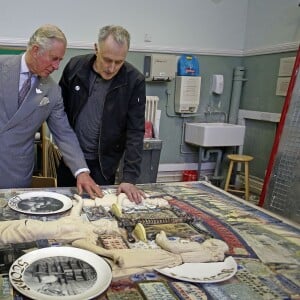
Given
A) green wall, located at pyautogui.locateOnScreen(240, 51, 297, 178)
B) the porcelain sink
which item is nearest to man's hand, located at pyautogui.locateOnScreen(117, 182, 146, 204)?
the porcelain sink

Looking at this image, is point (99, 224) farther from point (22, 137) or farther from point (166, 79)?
point (166, 79)

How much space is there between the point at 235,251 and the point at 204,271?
0.16m

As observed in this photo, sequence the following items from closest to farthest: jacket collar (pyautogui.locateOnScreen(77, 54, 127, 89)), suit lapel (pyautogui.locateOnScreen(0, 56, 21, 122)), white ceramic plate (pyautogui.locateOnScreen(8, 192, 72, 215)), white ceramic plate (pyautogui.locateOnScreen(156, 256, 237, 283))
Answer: white ceramic plate (pyautogui.locateOnScreen(156, 256, 237, 283)), white ceramic plate (pyautogui.locateOnScreen(8, 192, 72, 215)), suit lapel (pyautogui.locateOnScreen(0, 56, 21, 122)), jacket collar (pyautogui.locateOnScreen(77, 54, 127, 89))

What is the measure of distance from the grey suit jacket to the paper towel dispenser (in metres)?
2.05

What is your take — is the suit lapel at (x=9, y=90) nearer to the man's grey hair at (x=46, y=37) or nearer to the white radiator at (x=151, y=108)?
the man's grey hair at (x=46, y=37)

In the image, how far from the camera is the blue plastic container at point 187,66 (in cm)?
370

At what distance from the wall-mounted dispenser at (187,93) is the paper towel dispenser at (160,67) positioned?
130 millimetres

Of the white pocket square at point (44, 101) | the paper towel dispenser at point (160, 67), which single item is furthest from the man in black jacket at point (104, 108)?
the paper towel dispenser at point (160, 67)

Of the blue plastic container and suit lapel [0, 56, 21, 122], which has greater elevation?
the blue plastic container

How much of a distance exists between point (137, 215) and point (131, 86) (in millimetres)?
799

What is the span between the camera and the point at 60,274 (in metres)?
0.84

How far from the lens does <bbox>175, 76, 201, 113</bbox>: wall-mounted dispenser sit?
12.2 ft

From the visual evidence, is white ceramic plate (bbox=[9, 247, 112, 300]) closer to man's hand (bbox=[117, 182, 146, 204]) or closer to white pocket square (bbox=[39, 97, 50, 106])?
man's hand (bbox=[117, 182, 146, 204])

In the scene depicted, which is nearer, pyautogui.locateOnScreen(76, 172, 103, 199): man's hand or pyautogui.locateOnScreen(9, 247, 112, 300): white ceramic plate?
pyautogui.locateOnScreen(9, 247, 112, 300): white ceramic plate
